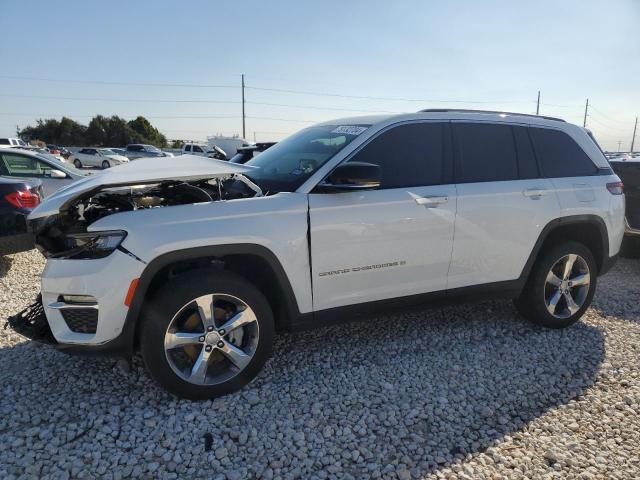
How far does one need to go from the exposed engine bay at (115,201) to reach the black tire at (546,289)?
2540mm

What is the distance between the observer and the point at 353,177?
2836 mm

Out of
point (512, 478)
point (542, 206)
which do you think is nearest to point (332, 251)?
point (512, 478)

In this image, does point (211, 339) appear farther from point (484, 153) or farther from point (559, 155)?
point (559, 155)

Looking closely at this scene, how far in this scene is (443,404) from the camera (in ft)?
9.48

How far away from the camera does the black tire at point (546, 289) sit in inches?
154

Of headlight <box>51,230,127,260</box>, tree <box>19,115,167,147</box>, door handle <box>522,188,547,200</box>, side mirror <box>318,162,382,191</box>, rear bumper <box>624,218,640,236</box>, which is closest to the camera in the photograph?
headlight <box>51,230,127,260</box>

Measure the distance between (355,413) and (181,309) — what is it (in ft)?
4.05

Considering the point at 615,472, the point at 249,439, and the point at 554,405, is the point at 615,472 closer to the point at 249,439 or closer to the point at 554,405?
the point at 554,405

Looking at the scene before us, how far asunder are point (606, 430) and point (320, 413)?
5.66 ft

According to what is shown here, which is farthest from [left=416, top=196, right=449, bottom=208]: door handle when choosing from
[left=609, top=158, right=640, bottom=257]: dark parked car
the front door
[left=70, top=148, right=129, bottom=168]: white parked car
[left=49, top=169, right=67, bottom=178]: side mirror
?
[left=70, top=148, right=129, bottom=168]: white parked car

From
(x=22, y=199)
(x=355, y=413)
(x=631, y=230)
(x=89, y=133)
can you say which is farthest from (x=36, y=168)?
(x=89, y=133)

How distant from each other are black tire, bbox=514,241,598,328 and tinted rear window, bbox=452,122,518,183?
31.8 inches

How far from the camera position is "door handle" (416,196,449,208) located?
128 inches

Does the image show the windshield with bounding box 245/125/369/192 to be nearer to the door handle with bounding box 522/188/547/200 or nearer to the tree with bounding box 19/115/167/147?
the door handle with bounding box 522/188/547/200
